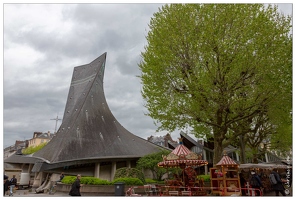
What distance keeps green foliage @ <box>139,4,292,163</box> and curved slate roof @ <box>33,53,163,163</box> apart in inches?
570

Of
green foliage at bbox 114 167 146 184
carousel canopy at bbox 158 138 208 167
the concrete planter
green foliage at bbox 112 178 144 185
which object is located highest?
carousel canopy at bbox 158 138 208 167

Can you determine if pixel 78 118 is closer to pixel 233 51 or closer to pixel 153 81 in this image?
pixel 153 81

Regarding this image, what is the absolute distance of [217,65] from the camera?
45.1 ft

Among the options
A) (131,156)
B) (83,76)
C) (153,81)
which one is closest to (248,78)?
(153,81)

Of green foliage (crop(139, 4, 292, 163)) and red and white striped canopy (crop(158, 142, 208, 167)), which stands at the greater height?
green foliage (crop(139, 4, 292, 163))

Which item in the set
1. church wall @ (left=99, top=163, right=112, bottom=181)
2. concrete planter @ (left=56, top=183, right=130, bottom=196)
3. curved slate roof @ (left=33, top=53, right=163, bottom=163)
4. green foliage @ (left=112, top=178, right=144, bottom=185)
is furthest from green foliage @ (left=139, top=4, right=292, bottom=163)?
church wall @ (left=99, top=163, right=112, bottom=181)

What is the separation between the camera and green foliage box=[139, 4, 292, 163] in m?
12.9

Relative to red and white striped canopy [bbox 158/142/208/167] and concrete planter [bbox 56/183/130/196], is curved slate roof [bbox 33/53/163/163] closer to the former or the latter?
concrete planter [bbox 56/183/130/196]

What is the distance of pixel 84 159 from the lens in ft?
87.6

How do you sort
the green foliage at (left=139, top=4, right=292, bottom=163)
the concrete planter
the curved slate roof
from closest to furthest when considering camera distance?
the green foliage at (left=139, top=4, right=292, bottom=163) < the concrete planter < the curved slate roof

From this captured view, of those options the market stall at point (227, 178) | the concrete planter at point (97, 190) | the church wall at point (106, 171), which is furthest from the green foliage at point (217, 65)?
the church wall at point (106, 171)

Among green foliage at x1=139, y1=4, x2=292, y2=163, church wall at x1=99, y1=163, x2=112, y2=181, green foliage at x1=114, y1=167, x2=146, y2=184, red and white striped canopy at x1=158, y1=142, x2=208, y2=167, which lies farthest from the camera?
church wall at x1=99, y1=163, x2=112, y2=181

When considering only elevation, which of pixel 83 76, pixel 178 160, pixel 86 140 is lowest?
pixel 178 160

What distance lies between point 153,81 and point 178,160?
222 inches
